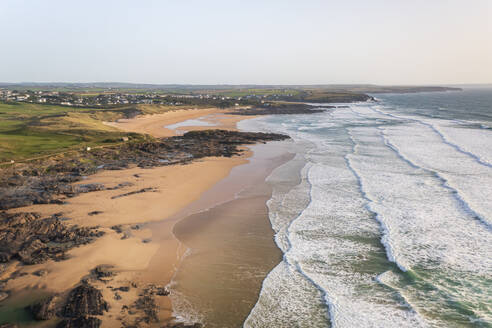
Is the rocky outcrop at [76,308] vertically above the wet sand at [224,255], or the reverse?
the rocky outcrop at [76,308]

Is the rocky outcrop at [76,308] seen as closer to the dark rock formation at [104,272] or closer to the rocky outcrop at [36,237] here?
the dark rock formation at [104,272]

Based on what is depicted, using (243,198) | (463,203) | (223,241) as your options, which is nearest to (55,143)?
(243,198)

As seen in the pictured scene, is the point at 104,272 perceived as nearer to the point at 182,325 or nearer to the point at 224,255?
the point at 182,325

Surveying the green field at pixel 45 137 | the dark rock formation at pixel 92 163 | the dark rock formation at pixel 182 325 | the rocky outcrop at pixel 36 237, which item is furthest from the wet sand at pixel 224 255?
the green field at pixel 45 137

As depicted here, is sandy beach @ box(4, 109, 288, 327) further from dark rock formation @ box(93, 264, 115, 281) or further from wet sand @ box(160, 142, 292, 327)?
wet sand @ box(160, 142, 292, 327)

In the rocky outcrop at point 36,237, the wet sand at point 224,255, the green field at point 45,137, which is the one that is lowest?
the wet sand at point 224,255

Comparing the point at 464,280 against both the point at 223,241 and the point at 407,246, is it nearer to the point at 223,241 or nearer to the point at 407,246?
the point at 407,246
